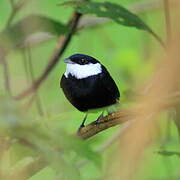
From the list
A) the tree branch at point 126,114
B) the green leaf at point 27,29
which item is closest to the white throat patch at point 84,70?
the green leaf at point 27,29

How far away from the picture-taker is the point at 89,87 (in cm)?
291

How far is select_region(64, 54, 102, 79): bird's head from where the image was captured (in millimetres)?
3000

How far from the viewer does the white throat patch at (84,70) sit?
299cm

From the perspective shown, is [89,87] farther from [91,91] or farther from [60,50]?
[60,50]

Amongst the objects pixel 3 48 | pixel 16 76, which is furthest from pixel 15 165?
pixel 16 76

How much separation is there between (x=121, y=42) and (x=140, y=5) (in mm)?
2104

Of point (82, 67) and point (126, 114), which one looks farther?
point (82, 67)

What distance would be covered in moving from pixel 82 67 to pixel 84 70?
0.07 feet

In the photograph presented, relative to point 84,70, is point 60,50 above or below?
above

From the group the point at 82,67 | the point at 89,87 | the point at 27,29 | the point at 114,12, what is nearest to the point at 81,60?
the point at 82,67

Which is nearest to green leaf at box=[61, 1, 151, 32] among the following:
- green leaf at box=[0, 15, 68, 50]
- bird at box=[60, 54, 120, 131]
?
green leaf at box=[0, 15, 68, 50]

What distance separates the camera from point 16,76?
14.1 feet

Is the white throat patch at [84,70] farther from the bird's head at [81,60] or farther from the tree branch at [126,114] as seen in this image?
the tree branch at [126,114]

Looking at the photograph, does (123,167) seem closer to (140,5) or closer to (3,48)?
(3,48)
